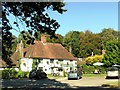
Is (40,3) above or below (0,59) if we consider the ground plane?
above

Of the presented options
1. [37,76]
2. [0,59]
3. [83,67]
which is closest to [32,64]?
[83,67]

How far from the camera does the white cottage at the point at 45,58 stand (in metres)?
73.2

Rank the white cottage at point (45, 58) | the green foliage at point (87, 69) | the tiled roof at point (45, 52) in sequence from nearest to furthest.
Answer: the green foliage at point (87, 69), the white cottage at point (45, 58), the tiled roof at point (45, 52)

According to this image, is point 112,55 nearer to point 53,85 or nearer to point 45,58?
point 45,58

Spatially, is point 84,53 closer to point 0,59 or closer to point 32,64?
point 32,64

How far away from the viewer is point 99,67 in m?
70.2

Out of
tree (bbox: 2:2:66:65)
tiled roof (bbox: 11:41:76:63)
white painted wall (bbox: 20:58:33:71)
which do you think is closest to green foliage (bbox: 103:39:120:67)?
tiled roof (bbox: 11:41:76:63)

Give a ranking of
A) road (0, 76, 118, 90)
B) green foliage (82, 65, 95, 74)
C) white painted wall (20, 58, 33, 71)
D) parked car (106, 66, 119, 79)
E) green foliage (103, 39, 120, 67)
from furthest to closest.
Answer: white painted wall (20, 58, 33, 71), green foliage (103, 39, 120, 67), green foliage (82, 65, 95, 74), parked car (106, 66, 119, 79), road (0, 76, 118, 90)

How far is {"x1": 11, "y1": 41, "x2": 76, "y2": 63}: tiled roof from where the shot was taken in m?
74.0

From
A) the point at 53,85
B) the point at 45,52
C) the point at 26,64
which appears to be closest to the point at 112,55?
the point at 45,52

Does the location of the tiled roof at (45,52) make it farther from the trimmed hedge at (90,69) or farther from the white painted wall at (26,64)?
the trimmed hedge at (90,69)

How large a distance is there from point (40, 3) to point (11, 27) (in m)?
1.92

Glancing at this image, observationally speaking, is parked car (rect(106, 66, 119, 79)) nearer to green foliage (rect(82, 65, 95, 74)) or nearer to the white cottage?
green foliage (rect(82, 65, 95, 74))

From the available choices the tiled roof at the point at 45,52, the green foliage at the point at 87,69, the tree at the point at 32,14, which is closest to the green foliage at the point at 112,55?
the green foliage at the point at 87,69
